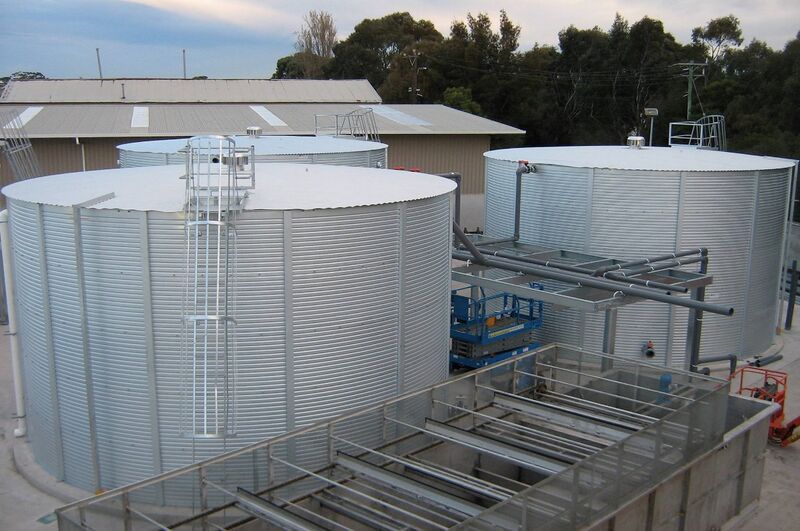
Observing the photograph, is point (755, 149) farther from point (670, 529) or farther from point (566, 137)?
point (670, 529)

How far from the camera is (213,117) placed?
3678cm

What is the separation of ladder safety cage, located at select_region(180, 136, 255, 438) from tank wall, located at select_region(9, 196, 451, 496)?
0.16 metres

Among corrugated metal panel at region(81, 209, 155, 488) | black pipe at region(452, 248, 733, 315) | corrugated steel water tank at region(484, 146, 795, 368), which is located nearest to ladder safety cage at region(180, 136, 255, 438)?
corrugated metal panel at region(81, 209, 155, 488)

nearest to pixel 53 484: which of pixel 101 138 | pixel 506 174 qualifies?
pixel 506 174

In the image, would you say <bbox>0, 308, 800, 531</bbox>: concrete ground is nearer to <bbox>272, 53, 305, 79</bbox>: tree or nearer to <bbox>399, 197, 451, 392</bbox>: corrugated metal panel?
<bbox>399, 197, 451, 392</bbox>: corrugated metal panel

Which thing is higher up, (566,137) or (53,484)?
(566,137)

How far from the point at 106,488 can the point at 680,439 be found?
834 cm

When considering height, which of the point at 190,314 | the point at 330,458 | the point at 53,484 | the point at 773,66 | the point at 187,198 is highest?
the point at 773,66

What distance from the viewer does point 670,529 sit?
11039 mm

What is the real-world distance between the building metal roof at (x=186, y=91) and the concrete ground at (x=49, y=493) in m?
31.4

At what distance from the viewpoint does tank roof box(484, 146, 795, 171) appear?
1833 cm

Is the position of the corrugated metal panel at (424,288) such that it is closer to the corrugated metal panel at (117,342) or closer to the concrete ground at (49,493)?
the corrugated metal panel at (117,342)

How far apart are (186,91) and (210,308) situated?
38.0 metres

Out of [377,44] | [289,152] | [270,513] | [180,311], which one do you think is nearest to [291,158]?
[289,152]
